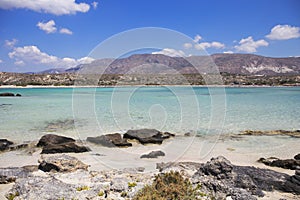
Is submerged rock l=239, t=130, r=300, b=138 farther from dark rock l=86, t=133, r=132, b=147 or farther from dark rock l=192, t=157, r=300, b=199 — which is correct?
dark rock l=192, t=157, r=300, b=199

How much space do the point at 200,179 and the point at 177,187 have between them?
1.20 m

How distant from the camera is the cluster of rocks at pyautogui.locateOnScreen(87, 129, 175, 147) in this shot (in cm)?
1395

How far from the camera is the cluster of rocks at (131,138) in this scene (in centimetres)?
1395

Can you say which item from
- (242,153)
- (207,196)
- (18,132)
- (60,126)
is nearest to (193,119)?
(242,153)

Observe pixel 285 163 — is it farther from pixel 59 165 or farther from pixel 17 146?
pixel 17 146

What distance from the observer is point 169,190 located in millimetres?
5973

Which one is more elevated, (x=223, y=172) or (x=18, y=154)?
(x=223, y=172)

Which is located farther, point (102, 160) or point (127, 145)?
point (127, 145)

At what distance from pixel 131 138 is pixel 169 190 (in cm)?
943

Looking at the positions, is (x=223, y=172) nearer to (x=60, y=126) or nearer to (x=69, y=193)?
(x=69, y=193)

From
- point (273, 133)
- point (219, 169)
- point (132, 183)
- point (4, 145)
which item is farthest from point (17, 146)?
point (273, 133)

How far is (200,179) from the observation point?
7090 millimetres

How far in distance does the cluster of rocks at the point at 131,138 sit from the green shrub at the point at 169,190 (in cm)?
737

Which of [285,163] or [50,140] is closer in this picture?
[285,163]
